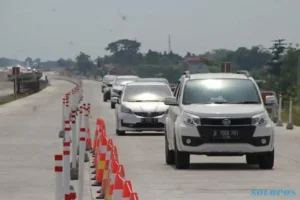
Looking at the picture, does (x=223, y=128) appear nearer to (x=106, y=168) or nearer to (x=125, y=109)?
(x=106, y=168)

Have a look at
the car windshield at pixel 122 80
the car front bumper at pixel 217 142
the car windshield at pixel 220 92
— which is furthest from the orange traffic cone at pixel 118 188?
the car windshield at pixel 122 80

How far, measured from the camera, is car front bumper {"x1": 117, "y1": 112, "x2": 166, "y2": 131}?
2980 cm

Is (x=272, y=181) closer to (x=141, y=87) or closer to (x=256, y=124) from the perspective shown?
(x=256, y=124)

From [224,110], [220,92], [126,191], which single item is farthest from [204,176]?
[126,191]

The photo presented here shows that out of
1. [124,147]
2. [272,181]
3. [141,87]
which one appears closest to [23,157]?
[124,147]

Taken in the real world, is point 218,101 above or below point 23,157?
above

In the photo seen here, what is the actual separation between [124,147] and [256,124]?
706 cm

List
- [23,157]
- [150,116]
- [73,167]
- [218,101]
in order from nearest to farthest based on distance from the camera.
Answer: [73,167] < [218,101] < [23,157] < [150,116]

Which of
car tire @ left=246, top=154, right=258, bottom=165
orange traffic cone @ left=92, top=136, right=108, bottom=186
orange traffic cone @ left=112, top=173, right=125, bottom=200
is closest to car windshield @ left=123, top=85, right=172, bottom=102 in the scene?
car tire @ left=246, top=154, right=258, bottom=165

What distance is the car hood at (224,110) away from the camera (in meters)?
→ 18.5

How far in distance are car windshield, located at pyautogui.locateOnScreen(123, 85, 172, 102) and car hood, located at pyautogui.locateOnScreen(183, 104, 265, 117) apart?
1230 centimetres

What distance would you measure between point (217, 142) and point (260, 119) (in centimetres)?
87

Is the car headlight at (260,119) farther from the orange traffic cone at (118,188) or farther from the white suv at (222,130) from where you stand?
the orange traffic cone at (118,188)

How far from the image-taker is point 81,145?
577 inches
